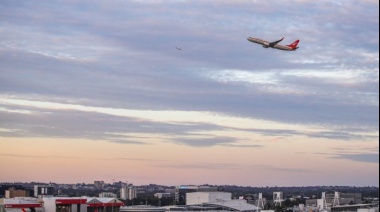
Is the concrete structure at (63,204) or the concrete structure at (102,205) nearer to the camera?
the concrete structure at (63,204)

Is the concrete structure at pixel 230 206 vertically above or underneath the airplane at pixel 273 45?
underneath

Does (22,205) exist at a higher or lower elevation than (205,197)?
lower

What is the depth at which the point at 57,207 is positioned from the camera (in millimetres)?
111250

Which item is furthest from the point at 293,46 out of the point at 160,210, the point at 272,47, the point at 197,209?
the point at 197,209

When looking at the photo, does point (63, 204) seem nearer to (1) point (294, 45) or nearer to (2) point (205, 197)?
(1) point (294, 45)

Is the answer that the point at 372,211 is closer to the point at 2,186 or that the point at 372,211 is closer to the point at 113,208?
the point at 113,208

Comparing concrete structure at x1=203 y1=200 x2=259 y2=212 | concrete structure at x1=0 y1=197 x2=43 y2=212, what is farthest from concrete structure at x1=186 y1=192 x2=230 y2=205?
concrete structure at x1=0 y1=197 x2=43 y2=212

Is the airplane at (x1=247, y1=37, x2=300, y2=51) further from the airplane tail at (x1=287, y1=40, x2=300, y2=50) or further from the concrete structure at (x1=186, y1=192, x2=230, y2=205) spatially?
the concrete structure at (x1=186, y1=192, x2=230, y2=205)

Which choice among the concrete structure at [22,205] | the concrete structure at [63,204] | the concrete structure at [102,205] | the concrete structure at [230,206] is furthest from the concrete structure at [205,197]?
the concrete structure at [22,205]

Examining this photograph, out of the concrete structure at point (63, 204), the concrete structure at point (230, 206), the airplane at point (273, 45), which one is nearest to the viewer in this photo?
the airplane at point (273, 45)

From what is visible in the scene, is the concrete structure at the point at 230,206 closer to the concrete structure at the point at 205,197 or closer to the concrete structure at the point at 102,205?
the concrete structure at the point at 205,197

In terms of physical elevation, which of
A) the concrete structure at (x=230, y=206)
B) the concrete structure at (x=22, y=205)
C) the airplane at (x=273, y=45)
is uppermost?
the airplane at (x=273, y=45)

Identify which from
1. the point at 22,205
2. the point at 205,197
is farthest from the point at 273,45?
the point at 205,197

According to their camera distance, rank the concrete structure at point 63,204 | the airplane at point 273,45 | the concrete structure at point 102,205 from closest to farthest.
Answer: the airplane at point 273,45 < the concrete structure at point 63,204 < the concrete structure at point 102,205
